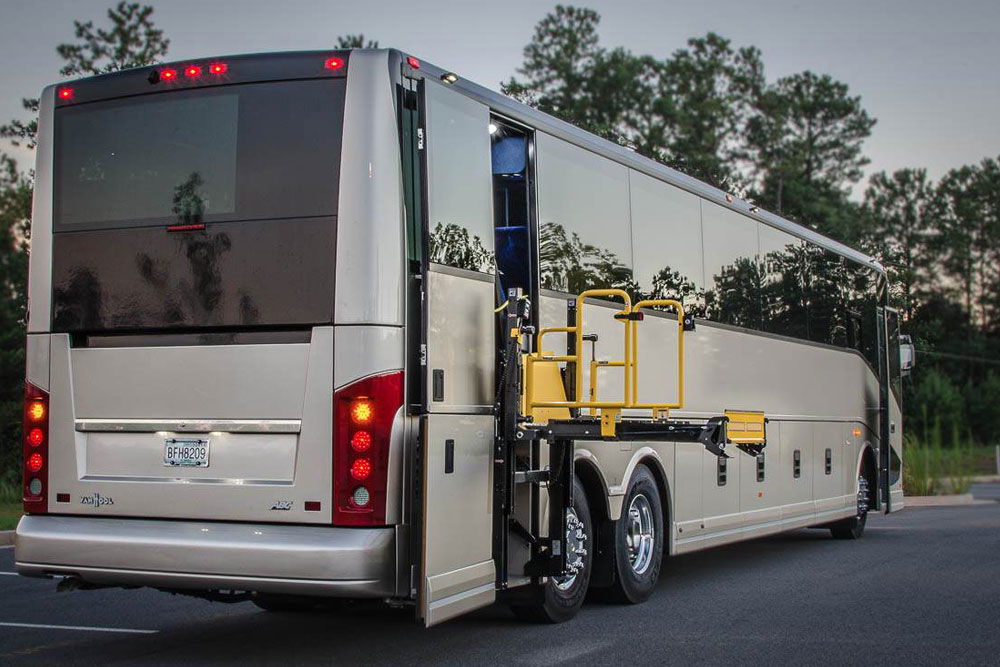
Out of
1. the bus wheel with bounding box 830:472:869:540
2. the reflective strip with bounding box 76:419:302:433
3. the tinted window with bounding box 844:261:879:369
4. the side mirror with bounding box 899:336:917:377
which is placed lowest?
the bus wheel with bounding box 830:472:869:540

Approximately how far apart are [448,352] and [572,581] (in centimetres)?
266

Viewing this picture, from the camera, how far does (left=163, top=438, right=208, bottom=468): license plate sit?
24.2ft

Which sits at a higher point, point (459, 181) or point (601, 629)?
point (459, 181)

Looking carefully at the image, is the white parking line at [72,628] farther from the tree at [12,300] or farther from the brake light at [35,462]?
the tree at [12,300]

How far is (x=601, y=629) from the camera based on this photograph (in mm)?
9125

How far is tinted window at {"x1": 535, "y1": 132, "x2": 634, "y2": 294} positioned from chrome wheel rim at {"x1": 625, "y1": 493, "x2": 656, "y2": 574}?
1.83 metres

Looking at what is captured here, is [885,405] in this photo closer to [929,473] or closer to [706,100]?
[929,473]

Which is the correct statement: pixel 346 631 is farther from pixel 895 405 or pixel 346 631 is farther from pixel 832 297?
pixel 895 405

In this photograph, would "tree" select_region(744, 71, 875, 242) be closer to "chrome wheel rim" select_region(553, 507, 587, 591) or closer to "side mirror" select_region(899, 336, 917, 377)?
"side mirror" select_region(899, 336, 917, 377)

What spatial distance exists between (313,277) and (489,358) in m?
1.47

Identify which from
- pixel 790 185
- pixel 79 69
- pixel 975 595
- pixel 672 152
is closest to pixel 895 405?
pixel 975 595

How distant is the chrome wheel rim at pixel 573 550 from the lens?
931 cm

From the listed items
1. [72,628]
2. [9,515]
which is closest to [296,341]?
[72,628]

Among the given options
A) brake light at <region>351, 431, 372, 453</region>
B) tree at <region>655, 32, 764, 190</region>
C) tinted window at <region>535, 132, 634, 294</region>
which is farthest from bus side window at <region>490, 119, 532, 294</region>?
tree at <region>655, 32, 764, 190</region>
